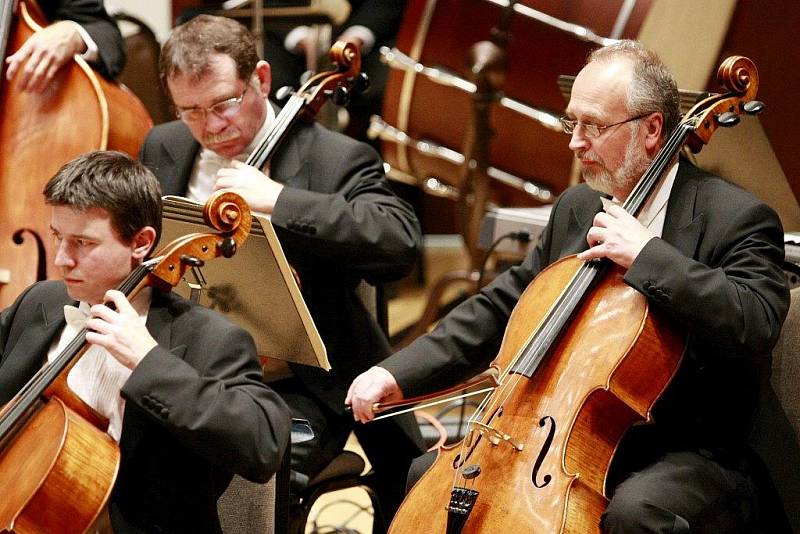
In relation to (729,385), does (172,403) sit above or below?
below

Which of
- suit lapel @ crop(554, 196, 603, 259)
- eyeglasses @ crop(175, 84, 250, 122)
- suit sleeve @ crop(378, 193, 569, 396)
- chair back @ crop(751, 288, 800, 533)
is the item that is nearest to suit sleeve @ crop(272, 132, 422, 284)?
eyeglasses @ crop(175, 84, 250, 122)

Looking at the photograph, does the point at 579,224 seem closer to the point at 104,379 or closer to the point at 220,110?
the point at 220,110

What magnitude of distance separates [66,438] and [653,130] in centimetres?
124

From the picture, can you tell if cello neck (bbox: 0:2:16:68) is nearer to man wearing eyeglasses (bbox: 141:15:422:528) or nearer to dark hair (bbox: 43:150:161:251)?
man wearing eyeglasses (bbox: 141:15:422:528)

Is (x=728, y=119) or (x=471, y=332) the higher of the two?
(x=728, y=119)

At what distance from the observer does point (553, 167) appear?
405 cm

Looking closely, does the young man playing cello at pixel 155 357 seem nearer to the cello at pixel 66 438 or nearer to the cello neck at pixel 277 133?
the cello at pixel 66 438

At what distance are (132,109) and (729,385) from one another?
1729mm

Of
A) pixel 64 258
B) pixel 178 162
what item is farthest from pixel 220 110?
pixel 64 258

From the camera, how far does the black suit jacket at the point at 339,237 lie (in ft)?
9.04

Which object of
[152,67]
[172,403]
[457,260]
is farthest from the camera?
[457,260]

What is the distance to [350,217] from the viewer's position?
9.06ft

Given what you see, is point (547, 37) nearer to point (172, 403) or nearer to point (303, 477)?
point (303, 477)

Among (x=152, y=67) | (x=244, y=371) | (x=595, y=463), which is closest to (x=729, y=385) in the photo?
(x=595, y=463)
